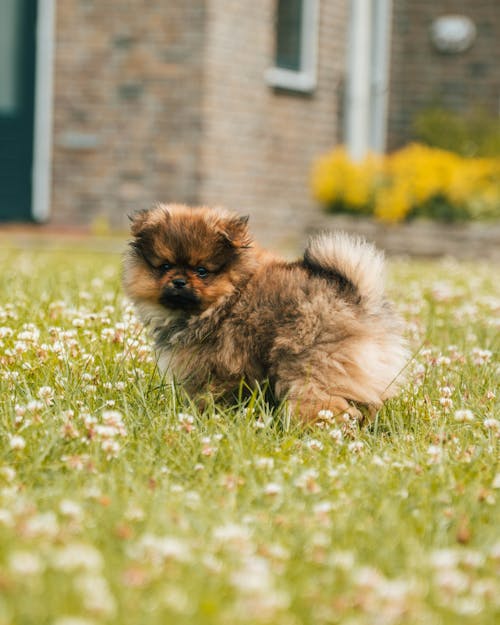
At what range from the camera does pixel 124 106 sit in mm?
13594

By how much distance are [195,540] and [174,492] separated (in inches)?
19.7

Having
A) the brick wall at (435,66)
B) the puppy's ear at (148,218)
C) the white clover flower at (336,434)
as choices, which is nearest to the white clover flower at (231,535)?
the white clover flower at (336,434)

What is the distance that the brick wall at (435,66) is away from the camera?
57.3 ft

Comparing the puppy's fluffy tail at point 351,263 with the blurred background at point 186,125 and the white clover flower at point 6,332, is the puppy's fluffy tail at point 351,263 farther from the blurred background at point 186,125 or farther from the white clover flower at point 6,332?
the blurred background at point 186,125

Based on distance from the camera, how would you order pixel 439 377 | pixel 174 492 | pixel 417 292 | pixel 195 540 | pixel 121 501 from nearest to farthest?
pixel 195 540, pixel 121 501, pixel 174 492, pixel 439 377, pixel 417 292

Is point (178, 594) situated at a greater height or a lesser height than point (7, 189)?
lesser

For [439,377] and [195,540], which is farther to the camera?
[439,377]

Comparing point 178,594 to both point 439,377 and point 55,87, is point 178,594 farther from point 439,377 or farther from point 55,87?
point 55,87

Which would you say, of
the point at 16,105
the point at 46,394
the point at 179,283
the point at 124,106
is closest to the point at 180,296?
the point at 179,283

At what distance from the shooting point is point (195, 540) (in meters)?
2.69

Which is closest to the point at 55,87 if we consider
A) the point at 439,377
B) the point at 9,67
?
the point at 9,67

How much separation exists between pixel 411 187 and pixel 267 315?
33.4 ft

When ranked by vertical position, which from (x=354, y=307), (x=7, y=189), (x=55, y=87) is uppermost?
(x=55, y=87)

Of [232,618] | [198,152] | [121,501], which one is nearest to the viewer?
[232,618]
